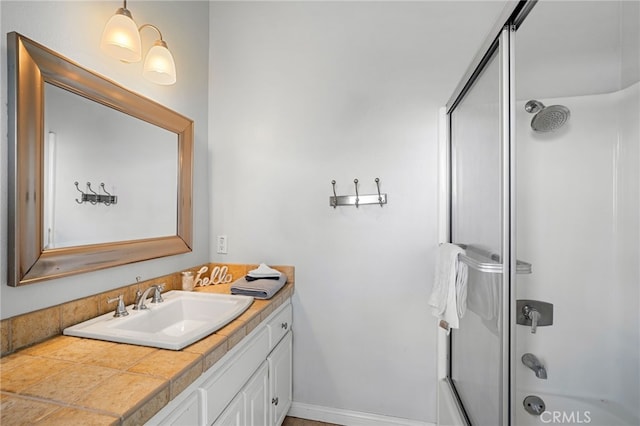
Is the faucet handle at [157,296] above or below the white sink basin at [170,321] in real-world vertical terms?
Answer: above

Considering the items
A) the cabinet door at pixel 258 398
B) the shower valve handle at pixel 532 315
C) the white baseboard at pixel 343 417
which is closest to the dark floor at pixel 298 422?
the white baseboard at pixel 343 417

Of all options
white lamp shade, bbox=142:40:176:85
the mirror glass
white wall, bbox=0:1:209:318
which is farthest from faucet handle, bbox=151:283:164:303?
white lamp shade, bbox=142:40:176:85

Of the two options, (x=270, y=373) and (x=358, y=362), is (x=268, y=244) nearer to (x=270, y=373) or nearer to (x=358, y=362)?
(x=270, y=373)

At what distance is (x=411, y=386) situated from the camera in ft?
5.60

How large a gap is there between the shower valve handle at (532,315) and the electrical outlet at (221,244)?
1.67 m

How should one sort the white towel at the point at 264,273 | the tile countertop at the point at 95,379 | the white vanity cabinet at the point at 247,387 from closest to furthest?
the tile countertop at the point at 95,379 → the white vanity cabinet at the point at 247,387 → the white towel at the point at 264,273

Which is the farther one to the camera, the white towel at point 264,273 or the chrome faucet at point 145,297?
the white towel at point 264,273

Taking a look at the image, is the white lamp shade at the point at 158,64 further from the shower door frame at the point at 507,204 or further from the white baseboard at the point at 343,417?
the white baseboard at the point at 343,417

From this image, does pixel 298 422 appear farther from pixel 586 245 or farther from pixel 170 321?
pixel 586 245

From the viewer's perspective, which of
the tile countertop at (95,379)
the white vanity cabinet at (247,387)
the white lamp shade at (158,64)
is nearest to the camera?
the tile countertop at (95,379)

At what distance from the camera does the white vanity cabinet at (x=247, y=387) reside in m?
0.89

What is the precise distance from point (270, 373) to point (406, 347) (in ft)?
2.63

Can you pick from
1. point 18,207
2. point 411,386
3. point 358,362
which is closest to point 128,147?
point 18,207

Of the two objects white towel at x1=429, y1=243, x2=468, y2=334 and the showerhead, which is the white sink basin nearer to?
white towel at x1=429, y1=243, x2=468, y2=334
